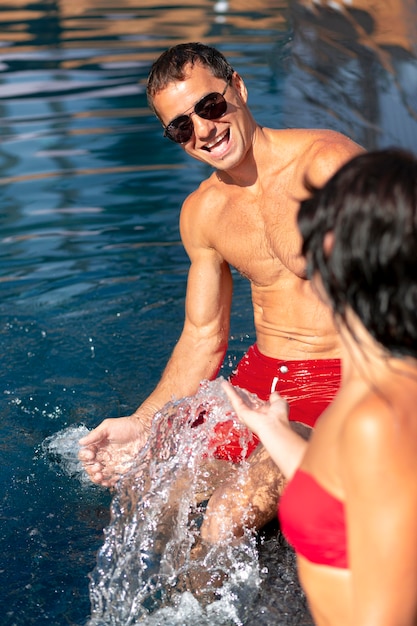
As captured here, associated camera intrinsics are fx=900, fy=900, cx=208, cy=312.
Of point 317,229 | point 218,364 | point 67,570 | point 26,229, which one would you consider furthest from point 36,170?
point 317,229

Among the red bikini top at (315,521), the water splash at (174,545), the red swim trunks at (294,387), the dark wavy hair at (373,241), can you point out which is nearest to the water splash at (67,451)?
the water splash at (174,545)

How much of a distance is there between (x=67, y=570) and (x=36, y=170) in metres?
4.90

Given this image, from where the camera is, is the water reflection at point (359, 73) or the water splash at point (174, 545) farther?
the water reflection at point (359, 73)

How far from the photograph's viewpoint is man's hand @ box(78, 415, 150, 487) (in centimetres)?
305

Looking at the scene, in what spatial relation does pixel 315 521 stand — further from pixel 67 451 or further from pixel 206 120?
pixel 67 451

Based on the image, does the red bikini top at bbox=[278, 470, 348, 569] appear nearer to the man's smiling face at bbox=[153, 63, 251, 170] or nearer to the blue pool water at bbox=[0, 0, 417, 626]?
the blue pool water at bbox=[0, 0, 417, 626]

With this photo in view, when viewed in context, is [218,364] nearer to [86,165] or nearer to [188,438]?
[188,438]

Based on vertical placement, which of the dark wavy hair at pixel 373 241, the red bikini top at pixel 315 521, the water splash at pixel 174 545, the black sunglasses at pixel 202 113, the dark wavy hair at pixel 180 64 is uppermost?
the dark wavy hair at pixel 373 241

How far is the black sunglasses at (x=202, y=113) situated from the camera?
3.06 m

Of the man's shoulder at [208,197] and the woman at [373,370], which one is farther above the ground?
the woman at [373,370]

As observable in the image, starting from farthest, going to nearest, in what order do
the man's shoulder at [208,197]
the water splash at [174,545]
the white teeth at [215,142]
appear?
the man's shoulder at [208,197]
the white teeth at [215,142]
the water splash at [174,545]

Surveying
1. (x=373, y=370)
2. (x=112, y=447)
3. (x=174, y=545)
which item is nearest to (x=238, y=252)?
(x=112, y=447)

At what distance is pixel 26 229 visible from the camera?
6328mm

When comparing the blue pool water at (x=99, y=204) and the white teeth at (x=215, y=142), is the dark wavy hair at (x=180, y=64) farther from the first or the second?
the blue pool water at (x=99, y=204)
